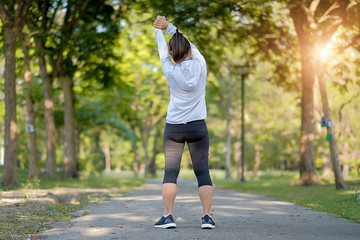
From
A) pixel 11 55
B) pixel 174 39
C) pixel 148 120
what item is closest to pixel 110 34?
pixel 11 55

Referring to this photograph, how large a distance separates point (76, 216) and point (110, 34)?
41.9ft

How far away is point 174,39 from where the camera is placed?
19.3ft

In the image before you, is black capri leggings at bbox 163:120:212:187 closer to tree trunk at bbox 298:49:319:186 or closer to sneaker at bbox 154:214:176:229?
sneaker at bbox 154:214:176:229

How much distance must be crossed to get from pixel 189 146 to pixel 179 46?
3.94ft

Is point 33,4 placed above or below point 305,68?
above

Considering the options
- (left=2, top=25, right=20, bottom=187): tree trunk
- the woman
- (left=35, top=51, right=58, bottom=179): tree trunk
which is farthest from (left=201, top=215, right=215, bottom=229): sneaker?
(left=35, top=51, right=58, bottom=179): tree trunk

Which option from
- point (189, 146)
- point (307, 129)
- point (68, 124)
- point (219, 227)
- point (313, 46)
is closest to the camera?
point (189, 146)

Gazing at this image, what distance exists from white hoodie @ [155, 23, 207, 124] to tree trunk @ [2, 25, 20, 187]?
33.1 ft

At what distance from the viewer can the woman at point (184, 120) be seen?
19.1 ft

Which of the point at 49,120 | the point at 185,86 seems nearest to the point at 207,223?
the point at 185,86

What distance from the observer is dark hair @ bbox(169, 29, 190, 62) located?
5879 millimetres

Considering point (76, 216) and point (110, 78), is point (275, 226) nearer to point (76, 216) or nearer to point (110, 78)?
point (76, 216)

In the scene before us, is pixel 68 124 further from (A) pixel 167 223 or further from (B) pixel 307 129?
(A) pixel 167 223

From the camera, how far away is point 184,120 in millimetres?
5832
